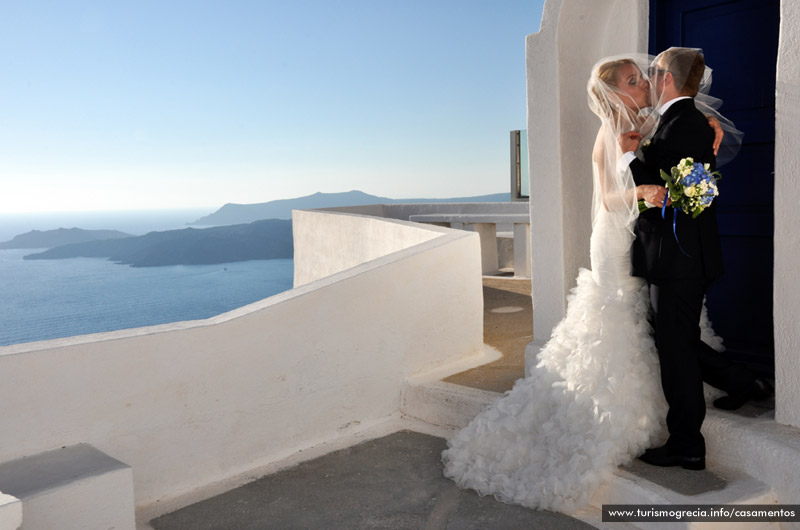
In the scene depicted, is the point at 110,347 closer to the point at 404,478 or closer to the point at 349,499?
the point at 349,499

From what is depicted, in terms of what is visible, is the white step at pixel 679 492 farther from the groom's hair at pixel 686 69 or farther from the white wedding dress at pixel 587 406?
the groom's hair at pixel 686 69

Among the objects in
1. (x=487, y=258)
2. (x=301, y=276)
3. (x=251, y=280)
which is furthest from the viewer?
(x=251, y=280)

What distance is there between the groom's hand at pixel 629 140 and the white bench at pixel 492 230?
259 inches

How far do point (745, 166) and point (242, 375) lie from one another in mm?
3027

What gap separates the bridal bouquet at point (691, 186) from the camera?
3143 mm

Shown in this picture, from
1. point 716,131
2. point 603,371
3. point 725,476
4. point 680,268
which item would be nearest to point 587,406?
point 603,371

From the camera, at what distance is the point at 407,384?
16.0ft

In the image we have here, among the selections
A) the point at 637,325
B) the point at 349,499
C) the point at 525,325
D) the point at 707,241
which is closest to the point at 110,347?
the point at 349,499

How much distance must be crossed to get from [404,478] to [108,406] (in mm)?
1581

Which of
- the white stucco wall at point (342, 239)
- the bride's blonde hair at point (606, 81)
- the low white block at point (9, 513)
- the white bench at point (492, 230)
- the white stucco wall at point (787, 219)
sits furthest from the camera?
the white bench at point (492, 230)

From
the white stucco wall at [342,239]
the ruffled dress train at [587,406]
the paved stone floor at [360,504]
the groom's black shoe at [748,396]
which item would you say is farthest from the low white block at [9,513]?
the white stucco wall at [342,239]

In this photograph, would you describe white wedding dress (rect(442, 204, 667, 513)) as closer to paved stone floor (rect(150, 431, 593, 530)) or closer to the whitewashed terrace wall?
paved stone floor (rect(150, 431, 593, 530))

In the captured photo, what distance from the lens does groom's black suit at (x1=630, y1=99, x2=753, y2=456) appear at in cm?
328

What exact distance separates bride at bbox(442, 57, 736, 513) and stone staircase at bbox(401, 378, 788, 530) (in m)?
0.11
